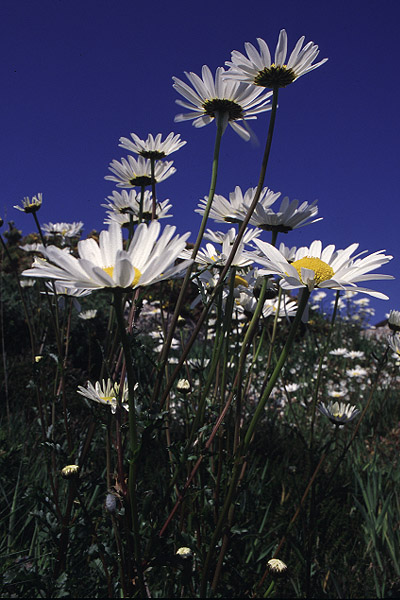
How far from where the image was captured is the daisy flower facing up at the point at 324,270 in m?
0.89

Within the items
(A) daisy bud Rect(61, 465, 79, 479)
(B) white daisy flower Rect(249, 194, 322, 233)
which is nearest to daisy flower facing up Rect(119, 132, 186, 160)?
(B) white daisy flower Rect(249, 194, 322, 233)

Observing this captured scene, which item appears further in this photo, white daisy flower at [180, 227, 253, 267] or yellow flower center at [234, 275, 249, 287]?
yellow flower center at [234, 275, 249, 287]

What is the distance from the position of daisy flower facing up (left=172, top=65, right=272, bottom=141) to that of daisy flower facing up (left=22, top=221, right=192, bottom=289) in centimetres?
57

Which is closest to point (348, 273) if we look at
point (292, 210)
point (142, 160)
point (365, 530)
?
point (292, 210)

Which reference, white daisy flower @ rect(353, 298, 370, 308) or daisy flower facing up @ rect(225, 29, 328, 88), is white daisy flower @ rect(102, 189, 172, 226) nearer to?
daisy flower facing up @ rect(225, 29, 328, 88)

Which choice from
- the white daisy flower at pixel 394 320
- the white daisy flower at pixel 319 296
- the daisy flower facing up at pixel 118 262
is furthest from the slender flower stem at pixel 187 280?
the white daisy flower at pixel 319 296

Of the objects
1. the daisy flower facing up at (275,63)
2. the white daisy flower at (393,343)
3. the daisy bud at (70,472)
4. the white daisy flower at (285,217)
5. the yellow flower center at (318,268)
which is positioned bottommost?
the daisy bud at (70,472)

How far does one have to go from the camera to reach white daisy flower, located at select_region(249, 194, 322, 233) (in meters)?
1.24

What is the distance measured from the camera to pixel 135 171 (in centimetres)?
161

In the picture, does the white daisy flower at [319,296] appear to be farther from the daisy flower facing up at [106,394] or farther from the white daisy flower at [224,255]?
the daisy flower facing up at [106,394]

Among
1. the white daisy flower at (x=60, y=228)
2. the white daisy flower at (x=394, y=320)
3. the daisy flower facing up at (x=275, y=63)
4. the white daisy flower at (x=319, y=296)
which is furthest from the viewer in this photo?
the white daisy flower at (x=319, y=296)

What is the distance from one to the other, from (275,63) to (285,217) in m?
0.40

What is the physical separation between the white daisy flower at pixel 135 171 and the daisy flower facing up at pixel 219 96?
31 cm

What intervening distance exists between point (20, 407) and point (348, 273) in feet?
10.8
